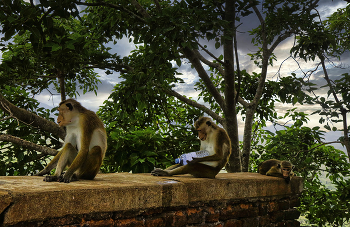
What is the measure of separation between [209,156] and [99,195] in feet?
4.98

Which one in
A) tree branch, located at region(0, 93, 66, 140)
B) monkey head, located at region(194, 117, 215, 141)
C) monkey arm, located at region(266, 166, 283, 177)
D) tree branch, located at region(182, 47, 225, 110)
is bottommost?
monkey arm, located at region(266, 166, 283, 177)

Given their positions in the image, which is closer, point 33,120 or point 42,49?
point 42,49

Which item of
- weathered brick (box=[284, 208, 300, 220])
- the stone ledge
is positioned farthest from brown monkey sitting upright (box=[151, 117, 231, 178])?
weathered brick (box=[284, 208, 300, 220])

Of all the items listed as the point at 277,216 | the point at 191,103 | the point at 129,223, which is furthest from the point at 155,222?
the point at 191,103

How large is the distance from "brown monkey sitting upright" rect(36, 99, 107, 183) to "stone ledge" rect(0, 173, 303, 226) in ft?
0.73

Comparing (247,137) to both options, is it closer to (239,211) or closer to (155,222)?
(239,211)

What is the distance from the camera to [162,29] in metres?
4.67

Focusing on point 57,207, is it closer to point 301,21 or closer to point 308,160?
point 308,160

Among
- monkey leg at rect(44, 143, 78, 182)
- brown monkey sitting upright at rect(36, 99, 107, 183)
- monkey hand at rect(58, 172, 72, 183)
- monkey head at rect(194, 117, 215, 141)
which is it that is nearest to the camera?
monkey hand at rect(58, 172, 72, 183)

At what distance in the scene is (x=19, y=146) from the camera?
6.48 meters

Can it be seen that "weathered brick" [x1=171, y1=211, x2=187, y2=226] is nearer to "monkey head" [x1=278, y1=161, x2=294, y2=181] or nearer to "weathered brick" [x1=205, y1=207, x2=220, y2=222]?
"weathered brick" [x1=205, y1=207, x2=220, y2=222]

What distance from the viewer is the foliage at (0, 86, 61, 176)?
20.7 feet

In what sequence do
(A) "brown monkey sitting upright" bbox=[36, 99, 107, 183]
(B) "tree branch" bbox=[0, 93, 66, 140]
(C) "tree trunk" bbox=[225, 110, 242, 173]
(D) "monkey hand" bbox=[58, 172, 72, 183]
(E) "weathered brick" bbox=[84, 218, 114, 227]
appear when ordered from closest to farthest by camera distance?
(E) "weathered brick" bbox=[84, 218, 114, 227] < (D) "monkey hand" bbox=[58, 172, 72, 183] < (A) "brown monkey sitting upright" bbox=[36, 99, 107, 183] < (B) "tree branch" bbox=[0, 93, 66, 140] < (C) "tree trunk" bbox=[225, 110, 242, 173]

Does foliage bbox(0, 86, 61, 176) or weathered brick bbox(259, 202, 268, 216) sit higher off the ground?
foliage bbox(0, 86, 61, 176)
